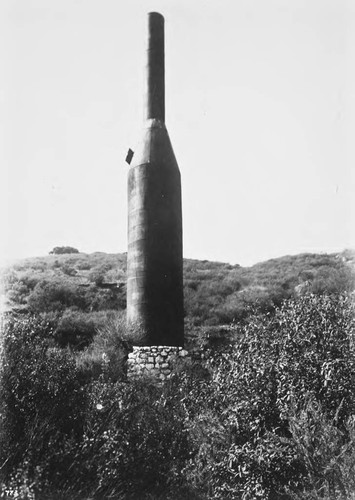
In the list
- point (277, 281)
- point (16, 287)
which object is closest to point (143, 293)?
point (16, 287)

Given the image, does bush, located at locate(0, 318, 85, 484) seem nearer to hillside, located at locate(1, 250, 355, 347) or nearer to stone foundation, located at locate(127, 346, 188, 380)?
stone foundation, located at locate(127, 346, 188, 380)

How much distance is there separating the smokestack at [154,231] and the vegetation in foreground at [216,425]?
564 cm

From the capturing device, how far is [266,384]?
322 inches

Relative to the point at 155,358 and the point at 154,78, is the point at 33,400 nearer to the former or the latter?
the point at 155,358

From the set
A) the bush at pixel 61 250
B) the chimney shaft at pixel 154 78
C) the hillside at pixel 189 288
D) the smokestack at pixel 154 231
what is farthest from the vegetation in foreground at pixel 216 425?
the bush at pixel 61 250

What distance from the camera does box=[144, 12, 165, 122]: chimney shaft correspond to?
1633 centimetres

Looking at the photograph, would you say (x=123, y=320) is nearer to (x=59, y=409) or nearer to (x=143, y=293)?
(x=143, y=293)

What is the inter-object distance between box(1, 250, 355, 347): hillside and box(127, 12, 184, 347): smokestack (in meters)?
2.68

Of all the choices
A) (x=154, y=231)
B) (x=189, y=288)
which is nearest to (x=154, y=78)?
(x=154, y=231)

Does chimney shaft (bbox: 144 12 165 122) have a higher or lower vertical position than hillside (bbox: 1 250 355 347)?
higher

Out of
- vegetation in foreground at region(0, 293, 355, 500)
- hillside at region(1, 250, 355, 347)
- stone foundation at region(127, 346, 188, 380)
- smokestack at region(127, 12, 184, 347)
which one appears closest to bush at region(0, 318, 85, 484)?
vegetation in foreground at region(0, 293, 355, 500)

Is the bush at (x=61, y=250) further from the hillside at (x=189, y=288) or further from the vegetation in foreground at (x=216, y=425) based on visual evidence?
the vegetation in foreground at (x=216, y=425)

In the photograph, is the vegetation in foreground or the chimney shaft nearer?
the vegetation in foreground

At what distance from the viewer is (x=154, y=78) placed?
1628cm
